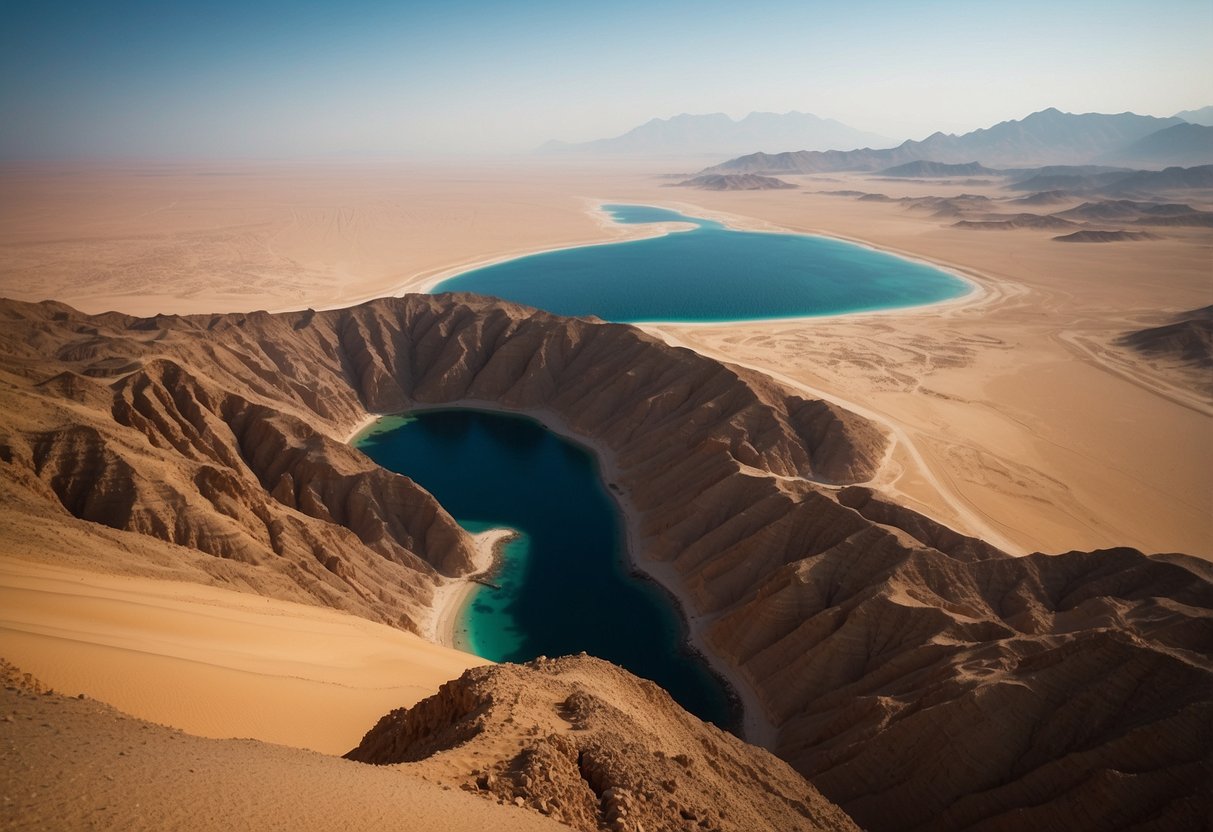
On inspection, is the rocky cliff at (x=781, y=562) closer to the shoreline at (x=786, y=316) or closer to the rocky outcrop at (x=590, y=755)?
the rocky outcrop at (x=590, y=755)

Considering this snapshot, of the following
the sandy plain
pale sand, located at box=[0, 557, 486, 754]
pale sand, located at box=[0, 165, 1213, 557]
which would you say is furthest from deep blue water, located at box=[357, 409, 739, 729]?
pale sand, located at box=[0, 165, 1213, 557]

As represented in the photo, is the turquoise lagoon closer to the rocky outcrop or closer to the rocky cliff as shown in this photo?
the rocky cliff

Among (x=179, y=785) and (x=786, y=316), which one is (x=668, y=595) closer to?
(x=179, y=785)

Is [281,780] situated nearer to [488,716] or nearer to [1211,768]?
[488,716]

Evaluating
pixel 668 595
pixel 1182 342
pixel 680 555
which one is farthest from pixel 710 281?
pixel 668 595

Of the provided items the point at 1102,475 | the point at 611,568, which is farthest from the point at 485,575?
the point at 1102,475

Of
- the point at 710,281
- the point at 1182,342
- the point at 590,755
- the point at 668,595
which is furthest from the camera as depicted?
the point at 710,281
